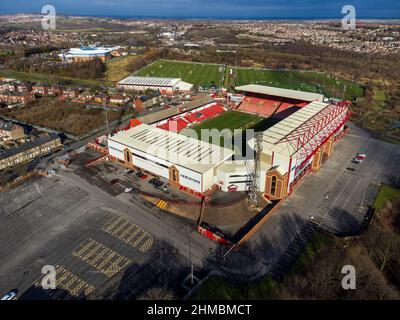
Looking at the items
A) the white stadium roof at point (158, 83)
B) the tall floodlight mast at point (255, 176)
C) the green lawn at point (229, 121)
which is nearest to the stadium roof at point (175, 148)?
the tall floodlight mast at point (255, 176)

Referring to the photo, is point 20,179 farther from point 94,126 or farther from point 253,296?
point 253,296

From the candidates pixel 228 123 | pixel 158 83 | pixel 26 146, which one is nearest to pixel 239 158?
pixel 228 123

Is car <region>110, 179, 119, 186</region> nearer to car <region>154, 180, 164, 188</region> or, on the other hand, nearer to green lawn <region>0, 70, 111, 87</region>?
car <region>154, 180, 164, 188</region>

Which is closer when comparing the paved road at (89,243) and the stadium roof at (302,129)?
the paved road at (89,243)

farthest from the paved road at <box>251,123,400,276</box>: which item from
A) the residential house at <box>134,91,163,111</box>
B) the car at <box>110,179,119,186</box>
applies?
the residential house at <box>134,91,163,111</box>

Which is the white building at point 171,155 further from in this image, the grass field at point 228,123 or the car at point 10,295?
the car at point 10,295

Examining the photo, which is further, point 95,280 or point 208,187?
point 208,187

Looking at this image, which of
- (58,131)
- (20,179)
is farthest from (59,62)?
(20,179)
